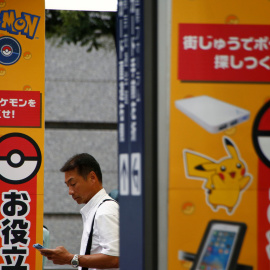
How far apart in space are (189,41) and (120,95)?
419mm

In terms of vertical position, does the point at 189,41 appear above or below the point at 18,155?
above

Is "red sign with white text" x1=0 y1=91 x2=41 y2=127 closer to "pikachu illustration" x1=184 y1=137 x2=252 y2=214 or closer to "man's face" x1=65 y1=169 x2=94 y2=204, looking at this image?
"man's face" x1=65 y1=169 x2=94 y2=204

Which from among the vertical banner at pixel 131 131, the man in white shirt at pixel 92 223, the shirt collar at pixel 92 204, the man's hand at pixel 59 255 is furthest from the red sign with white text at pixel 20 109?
the vertical banner at pixel 131 131

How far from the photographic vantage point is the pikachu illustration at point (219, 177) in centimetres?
327

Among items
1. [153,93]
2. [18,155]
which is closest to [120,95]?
[153,93]

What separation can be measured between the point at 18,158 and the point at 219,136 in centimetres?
303

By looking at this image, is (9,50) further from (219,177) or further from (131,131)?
(219,177)

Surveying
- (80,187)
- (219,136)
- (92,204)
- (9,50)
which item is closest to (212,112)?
(219,136)

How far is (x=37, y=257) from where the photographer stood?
6051 millimetres

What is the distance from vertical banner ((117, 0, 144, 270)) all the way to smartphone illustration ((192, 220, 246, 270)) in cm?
28

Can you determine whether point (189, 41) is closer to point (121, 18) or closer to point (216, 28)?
point (216, 28)

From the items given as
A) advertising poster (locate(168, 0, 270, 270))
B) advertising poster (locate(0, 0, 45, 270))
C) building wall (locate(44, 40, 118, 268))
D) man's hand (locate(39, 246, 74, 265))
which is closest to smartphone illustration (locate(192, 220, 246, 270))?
advertising poster (locate(168, 0, 270, 270))

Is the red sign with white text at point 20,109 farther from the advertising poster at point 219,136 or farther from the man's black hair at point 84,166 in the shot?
the advertising poster at point 219,136

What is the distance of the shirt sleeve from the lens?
16.4ft
